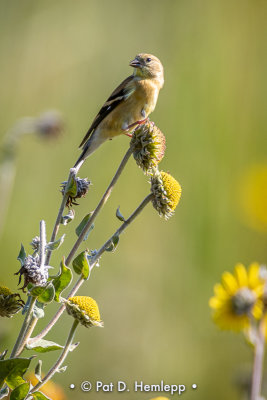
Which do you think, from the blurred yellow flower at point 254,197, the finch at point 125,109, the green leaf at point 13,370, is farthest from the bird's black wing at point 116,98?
the blurred yellow flower at point 254,197

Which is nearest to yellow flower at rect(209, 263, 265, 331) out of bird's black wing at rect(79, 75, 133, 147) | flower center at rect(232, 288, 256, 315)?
flower center at rect(232, 288, 256, 315)

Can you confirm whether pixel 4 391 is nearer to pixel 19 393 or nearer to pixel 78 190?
pixel 19 393

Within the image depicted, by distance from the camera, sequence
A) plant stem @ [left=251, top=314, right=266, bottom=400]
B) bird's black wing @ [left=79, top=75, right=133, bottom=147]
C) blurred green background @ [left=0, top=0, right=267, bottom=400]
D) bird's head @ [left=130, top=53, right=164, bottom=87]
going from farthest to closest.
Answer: blurred green background @ [left=0, top=0, right=267, bottom=400]
bird's head @ [left=130, top=53, right=164, bottom=87]
bird's black wing @ [left=79, top=75, right=133, bottom=147]
plant stem @ [left=251, top=314, right=266, bottom=400]

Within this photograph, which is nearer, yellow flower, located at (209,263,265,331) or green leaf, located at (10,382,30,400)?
green leaf, located at (10,382,30,400)

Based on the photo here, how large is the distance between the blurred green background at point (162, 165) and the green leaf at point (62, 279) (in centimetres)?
222

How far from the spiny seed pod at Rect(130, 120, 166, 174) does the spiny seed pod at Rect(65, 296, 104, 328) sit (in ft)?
1.81

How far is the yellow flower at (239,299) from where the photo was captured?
6.68 ft

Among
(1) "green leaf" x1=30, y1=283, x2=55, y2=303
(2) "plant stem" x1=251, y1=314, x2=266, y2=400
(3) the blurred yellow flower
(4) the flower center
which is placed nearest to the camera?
(1) "green leaf" x1=30, y1=283, x2=55, y2=303

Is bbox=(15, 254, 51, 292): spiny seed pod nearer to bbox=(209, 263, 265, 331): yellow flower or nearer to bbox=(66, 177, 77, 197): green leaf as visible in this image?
bbox=(66, 177, 77, 197): green leaf

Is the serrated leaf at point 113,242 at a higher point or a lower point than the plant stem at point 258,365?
higher

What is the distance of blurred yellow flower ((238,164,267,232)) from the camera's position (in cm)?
504

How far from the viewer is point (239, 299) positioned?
2066mm

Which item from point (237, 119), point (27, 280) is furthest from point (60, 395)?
point (237, 119)

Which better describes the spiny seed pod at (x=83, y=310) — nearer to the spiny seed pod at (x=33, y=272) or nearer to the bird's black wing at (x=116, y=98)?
the spiny seed pod at (x=33, y=272)
